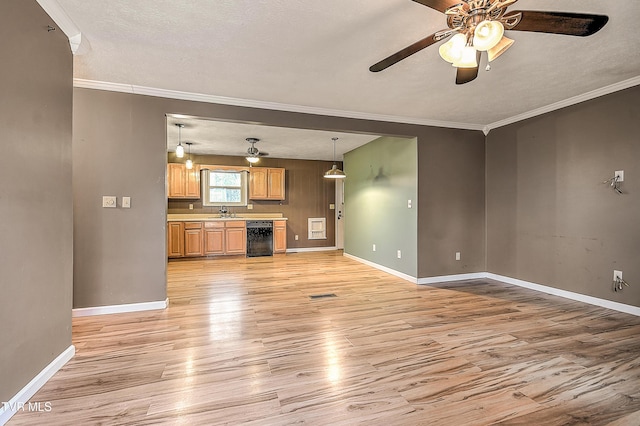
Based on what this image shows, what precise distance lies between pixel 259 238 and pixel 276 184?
1.47 m

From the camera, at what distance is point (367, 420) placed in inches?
59.7

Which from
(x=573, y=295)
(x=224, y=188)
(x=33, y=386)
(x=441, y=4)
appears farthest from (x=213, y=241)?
(x=573, y=295)

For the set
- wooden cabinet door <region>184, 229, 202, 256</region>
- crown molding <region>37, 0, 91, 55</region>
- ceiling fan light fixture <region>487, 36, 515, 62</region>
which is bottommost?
wooden cabinet door <region>184, 229, 202, 256</region>

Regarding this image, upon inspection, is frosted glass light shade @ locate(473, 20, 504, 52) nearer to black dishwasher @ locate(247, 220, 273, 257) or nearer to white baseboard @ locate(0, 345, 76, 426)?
white baseboard @ locate(0, 345, 76, 426)

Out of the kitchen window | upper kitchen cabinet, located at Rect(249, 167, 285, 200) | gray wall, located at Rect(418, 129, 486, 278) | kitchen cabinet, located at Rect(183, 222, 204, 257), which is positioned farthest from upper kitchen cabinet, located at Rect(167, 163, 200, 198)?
gray wall, located at Rect(418, 129, 486, 278)

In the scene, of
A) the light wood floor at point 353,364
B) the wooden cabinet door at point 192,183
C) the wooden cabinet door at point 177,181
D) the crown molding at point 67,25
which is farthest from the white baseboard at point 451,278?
the wooden cabinet door at point 177,181

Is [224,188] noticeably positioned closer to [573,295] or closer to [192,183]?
[192,183]

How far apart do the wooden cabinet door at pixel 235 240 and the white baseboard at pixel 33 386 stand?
4.38 m

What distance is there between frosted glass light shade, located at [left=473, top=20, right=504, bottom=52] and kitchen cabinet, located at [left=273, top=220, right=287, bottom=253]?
585cm

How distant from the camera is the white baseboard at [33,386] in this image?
58.6 inches

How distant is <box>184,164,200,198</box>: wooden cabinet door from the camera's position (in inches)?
262

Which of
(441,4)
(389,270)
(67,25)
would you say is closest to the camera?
(441,4)

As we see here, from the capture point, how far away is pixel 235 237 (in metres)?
6.60

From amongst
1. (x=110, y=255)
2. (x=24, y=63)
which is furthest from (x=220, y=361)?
(x=24, y=63)
